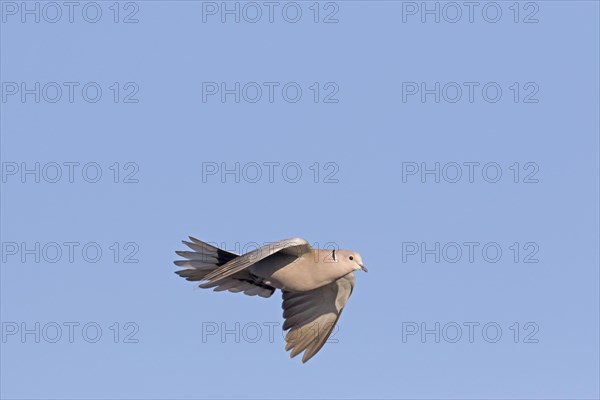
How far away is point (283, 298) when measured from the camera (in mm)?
25516

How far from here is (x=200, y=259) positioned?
968 inches

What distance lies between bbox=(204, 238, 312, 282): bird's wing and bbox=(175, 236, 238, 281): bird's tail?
128cm

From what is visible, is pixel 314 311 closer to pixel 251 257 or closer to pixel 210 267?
pixel 210 267

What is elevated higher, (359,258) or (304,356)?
(359,258)

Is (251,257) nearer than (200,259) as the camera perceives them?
Yes

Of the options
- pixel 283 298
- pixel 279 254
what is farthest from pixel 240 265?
pixel 283 298

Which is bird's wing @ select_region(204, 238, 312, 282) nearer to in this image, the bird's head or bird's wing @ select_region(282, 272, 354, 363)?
the bird's head

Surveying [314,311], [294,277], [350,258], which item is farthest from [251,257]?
[314,311]

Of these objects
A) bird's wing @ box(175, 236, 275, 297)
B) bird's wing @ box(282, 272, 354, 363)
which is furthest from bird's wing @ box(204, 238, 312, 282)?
bird's wing @ box(282, 272, 354, 363)

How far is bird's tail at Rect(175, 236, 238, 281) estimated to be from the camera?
24484 millimetres

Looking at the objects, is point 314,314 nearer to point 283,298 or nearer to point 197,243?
point 283,298

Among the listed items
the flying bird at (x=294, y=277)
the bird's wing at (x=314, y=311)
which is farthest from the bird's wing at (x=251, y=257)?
the bird's wing at (x=314, y=311)

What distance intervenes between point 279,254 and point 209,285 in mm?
1832

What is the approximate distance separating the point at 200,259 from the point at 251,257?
2500 millimetres
